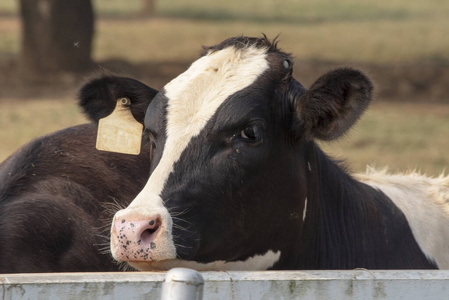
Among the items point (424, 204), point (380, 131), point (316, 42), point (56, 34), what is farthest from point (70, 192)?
point (316, 42)

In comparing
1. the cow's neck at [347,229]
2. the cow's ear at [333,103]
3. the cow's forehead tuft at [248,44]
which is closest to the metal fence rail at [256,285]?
the cow's ear at [333,103]

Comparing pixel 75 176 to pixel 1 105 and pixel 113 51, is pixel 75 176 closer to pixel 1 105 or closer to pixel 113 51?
pixel 1 105

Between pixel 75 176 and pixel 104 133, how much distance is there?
29cm

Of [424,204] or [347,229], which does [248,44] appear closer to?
[347,229]

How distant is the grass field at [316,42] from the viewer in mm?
12305

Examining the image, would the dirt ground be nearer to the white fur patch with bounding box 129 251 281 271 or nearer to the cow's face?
the cow's face

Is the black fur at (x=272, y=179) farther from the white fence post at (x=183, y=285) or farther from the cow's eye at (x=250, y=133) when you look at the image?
the white fence post at (x=183, y=285)

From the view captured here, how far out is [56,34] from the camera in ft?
57.0

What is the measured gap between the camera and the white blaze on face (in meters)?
3.53

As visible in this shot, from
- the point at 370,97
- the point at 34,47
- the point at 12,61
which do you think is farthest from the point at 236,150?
the point at 12,61

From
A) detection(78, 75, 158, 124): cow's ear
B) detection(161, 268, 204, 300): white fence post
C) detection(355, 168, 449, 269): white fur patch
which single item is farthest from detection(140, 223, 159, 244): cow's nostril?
detection(355, 168, 449, 269): white fur patch

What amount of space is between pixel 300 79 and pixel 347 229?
12.2 m

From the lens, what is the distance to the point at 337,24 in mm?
28203

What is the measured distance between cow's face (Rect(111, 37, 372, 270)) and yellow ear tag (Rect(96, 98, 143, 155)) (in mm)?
297
